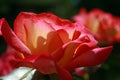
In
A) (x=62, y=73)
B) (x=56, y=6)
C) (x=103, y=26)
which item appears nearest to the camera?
(x=62, y=73)

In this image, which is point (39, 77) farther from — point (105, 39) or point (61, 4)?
point (61, 4)

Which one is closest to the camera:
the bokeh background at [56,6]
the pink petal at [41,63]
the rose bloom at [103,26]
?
the pink petal at [41,63]

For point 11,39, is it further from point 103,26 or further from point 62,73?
point 103,26

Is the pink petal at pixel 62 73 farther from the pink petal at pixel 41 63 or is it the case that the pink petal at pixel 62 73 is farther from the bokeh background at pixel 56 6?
the bokeh background at pixel 56 6

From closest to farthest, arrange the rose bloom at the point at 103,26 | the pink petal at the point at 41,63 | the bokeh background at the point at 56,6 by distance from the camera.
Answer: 1. the pink petal at the point at 41,63
2. the rose bloom at the point at 103,26
3. the bokeh background at the point at 56,6

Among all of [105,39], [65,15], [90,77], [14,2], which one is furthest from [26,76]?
[14,2]

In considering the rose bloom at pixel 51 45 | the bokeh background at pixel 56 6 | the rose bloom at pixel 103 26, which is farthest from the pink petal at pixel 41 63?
the bokeh background at pixel 56 6

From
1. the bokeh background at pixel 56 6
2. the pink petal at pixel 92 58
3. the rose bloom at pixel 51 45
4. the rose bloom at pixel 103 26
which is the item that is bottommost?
the bokeh background at pixel 56 6

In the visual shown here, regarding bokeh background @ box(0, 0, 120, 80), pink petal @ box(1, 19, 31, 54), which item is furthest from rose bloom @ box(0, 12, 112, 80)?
bokeh background @ box(0, 0, 120, 80)

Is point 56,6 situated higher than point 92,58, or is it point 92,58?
point 92,58

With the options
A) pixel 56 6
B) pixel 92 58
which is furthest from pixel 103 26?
pixel 56 6
